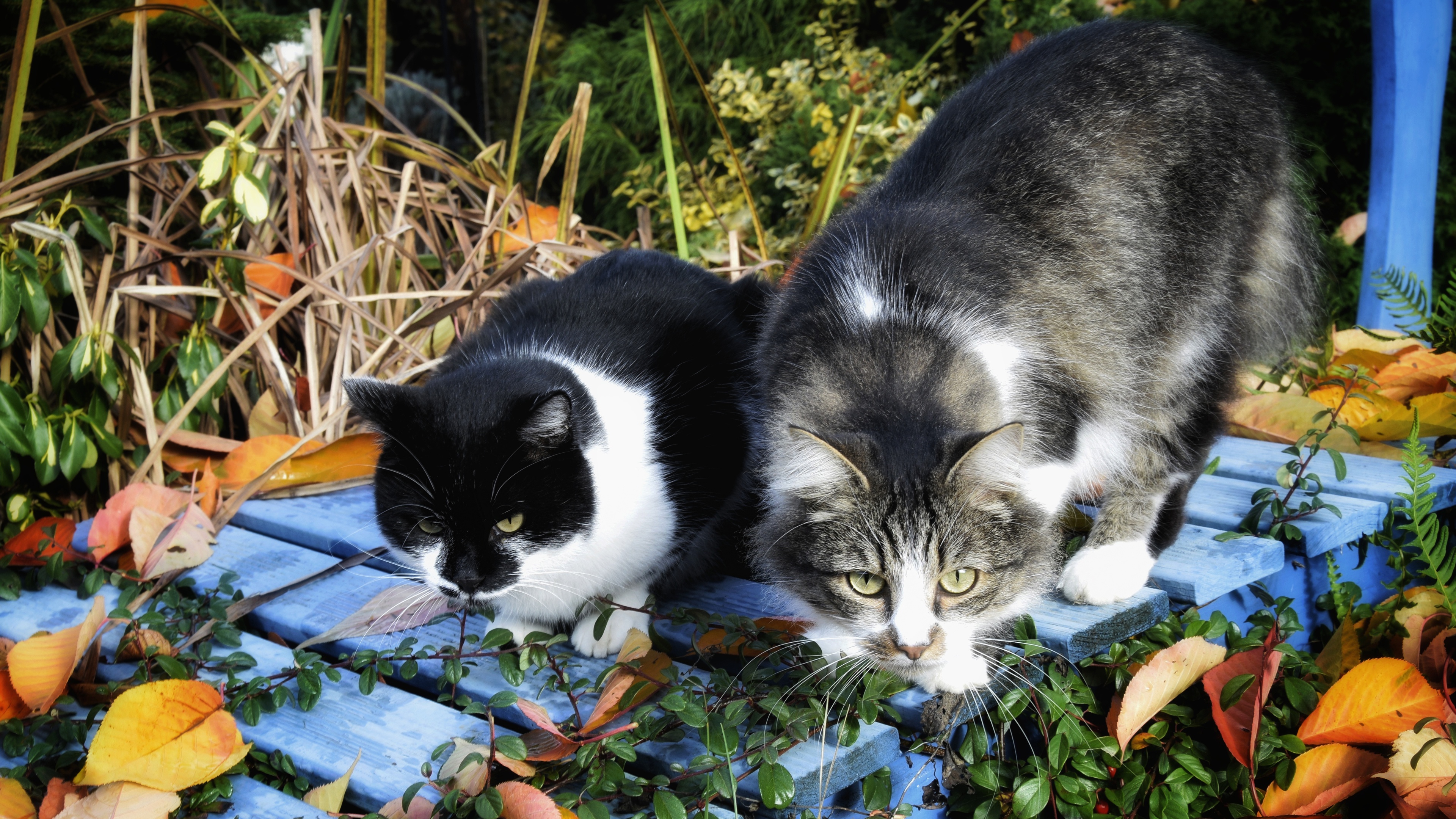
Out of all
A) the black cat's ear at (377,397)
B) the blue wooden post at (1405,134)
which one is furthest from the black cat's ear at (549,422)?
the blue wooden post at (1405,134)

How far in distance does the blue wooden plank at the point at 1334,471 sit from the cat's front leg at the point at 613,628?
50.8 inches

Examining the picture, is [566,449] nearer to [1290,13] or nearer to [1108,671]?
[1108,671]

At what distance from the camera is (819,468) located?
5.06 feet

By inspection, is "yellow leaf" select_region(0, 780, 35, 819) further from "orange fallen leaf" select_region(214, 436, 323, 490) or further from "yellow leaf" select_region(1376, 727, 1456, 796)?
"yellow leaf" select_region(1376, 727, 1456, 796)

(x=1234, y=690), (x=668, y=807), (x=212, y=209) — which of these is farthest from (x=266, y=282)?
(x=1234, y=690)

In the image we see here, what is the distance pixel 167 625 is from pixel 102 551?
41 cm

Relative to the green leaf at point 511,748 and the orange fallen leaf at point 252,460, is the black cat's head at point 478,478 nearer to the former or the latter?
the green leaf at point 511,748

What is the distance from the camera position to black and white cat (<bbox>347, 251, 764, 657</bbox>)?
71.7 inches

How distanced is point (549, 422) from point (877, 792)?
2.73ft

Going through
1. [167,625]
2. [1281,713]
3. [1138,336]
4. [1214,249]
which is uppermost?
[1214,249]

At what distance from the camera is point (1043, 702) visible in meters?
1.62

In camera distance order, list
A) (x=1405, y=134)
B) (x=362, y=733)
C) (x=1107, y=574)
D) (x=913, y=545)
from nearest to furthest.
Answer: (x=913, y=545) < (x=362, y=733) < (x=1107, y=574) < (x=1405, y=134)

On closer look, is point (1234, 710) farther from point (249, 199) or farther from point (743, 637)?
point (249, 199)

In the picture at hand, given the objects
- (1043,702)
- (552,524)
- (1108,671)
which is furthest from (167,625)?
(1108,671)
